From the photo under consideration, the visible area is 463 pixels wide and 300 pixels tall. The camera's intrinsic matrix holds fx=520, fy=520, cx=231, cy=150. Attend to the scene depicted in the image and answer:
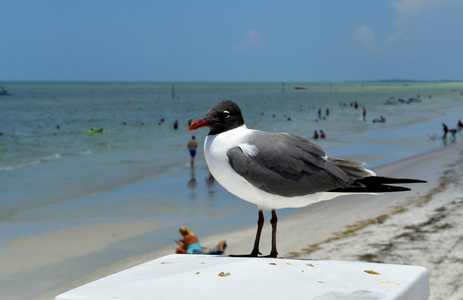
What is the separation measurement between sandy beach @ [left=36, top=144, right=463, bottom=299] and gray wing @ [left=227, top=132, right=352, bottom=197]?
6128 millimetres

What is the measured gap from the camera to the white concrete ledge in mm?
2936

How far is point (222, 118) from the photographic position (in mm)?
3701

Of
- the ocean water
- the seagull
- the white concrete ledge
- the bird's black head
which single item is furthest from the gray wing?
the ocean water

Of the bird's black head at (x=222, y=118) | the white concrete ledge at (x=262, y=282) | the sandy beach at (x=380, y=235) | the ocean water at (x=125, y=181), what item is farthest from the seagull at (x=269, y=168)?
the ocean water at (x=125, y=181)

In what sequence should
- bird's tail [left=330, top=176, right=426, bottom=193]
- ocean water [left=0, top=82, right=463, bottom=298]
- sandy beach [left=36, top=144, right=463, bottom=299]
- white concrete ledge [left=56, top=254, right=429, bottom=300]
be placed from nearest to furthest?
white concrete ledge [left=56, top=254, right=429, bottom=300] → bird's tail [left=330, top=176, right=426, bottom=193] → sandy beach [left=36, top=144, right=463, bottom=299] → ocean water [left=0, top=82, right=463, bottom=298]

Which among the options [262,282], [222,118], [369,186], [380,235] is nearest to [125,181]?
[380,235]

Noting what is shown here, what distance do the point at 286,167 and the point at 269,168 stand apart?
12cm

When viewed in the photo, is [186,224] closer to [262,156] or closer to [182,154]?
[262,156]

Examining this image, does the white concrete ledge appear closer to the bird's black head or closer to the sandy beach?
the bird's black head

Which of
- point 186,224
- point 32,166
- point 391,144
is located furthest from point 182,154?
point 186,224

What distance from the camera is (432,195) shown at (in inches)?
682

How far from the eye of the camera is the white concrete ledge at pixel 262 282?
2.94m

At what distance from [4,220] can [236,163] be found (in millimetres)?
15548

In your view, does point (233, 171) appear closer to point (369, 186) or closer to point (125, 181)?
point (369, 186)
